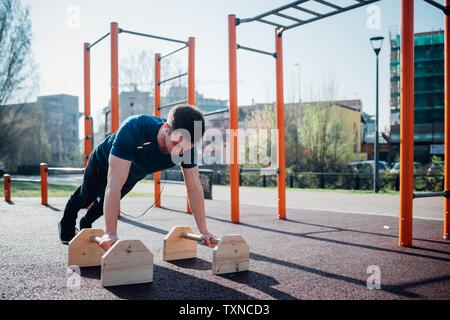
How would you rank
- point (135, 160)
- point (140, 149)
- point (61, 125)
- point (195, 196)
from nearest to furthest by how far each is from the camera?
point (140, 149) → point (135, 160) → point (195, 196) → point (61, 125)

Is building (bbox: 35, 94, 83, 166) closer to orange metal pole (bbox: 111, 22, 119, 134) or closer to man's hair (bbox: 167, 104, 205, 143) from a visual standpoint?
orange metal pole (bbox: 111, 22, 119, 134)

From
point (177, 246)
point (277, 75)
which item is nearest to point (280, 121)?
point (277, 75)

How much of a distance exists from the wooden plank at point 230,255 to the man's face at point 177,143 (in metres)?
0.80

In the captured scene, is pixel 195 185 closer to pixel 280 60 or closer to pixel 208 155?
pixel 280 60

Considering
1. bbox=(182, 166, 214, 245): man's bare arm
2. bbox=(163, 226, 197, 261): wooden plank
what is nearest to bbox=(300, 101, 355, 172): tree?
bbox=(163, 226, 197, 261): wooden plank

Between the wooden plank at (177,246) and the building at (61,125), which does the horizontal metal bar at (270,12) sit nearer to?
the wooden plank at (177,246)

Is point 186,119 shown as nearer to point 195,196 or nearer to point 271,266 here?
point 195,196

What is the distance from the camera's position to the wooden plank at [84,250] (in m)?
3.07

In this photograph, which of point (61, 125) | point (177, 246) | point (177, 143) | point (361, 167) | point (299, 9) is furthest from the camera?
point (61, 125)

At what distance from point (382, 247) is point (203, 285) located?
90.9 inches

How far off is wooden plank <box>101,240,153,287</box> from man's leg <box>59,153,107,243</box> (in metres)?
0.75

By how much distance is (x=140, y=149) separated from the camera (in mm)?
2703

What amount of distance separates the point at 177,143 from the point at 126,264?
93 centimetres

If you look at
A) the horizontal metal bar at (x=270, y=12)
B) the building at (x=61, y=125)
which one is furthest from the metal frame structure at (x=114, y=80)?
the building at (x=61, y=125)
